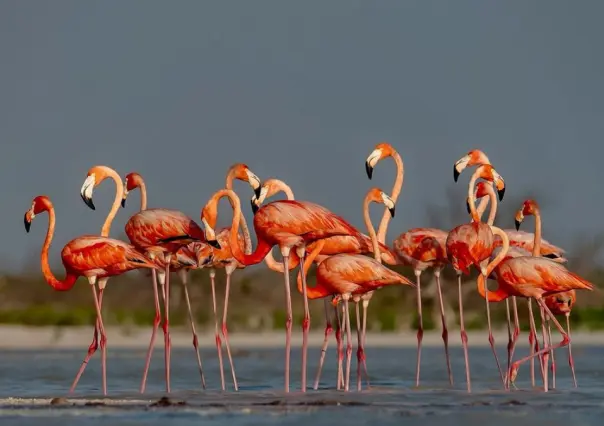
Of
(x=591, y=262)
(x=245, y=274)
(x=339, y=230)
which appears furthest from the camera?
(x=245, y=274)

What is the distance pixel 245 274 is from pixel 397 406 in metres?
26.3

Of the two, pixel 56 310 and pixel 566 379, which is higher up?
pixel 56 310

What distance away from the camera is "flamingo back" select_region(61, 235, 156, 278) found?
50.5ft

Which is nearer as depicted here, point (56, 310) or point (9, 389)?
point (9, 389)

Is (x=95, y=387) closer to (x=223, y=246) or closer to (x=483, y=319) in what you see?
(x=223, y=246)

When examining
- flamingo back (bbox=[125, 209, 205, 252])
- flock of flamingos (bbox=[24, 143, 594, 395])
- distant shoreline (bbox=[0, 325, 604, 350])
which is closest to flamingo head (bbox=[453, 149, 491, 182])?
flock of flamingos (bbox=[24, 143, 594, 395])

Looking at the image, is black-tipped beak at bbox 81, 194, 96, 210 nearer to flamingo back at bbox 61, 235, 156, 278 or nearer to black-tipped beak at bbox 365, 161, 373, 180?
flamingo back at bbox 61, 235, 156, 278

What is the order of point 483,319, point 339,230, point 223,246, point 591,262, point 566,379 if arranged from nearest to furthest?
point 339,230 → point 223,246 → point 566,379 → point 483,319 → point 591,262

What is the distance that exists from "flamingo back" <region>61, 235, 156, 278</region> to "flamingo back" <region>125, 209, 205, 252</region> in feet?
0.50

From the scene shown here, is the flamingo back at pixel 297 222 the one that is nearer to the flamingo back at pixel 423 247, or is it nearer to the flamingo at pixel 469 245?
the flamingo at pixel 469 245

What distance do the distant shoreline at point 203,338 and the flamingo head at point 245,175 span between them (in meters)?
13.5

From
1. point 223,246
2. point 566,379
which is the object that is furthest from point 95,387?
point 566,379

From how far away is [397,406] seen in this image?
551 inches

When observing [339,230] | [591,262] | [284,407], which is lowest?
[284,407]
